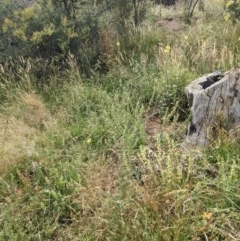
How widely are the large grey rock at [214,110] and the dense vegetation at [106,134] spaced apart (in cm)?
17

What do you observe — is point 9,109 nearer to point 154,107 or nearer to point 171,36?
point 154,107

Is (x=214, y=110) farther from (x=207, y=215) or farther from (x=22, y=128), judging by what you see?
(x=22, y=128)

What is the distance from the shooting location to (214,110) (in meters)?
3.66

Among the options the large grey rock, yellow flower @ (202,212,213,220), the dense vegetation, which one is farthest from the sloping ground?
yellow flower @ (202,212,213,220)

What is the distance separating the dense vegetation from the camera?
113 inches

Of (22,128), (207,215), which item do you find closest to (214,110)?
(207,215)

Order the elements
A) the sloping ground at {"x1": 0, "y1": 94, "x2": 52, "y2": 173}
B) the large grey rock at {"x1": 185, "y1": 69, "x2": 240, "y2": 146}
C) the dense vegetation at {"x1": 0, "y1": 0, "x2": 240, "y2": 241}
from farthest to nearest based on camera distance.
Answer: the sloping ground at {"x1": 0, "y1": 94, "x2": 52, "y2": 173}, the large grey rock at {"x1": 185, "y1": 69, "x2": 240, "y2": 146}, the dense vegetation at {"x1": 0, "y1": 0, "x2": 240, "y2": 241}

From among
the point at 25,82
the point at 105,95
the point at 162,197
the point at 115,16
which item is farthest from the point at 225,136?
the point at 115,16

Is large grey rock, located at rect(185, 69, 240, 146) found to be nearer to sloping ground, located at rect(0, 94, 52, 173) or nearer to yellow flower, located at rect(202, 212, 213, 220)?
yellow flower, located at rect(202, 212, 213, 220)

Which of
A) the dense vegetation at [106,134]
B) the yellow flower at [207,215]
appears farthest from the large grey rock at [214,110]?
the yellow flower at [207,215]

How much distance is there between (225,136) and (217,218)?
3.04 feet

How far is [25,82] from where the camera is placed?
225 inches

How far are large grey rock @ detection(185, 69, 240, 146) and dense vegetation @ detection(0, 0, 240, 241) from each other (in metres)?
0.17

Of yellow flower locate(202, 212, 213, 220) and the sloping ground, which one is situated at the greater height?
yellow flower locate(202, 212, 213, 220)
